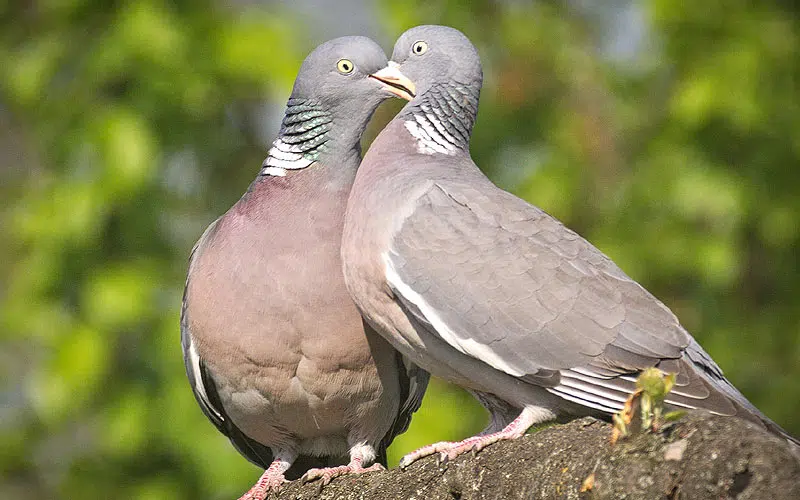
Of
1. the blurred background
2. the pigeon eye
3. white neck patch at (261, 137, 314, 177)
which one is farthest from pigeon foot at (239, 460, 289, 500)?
the blurred background

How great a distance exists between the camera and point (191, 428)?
246 inches

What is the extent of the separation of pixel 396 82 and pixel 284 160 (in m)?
0.48

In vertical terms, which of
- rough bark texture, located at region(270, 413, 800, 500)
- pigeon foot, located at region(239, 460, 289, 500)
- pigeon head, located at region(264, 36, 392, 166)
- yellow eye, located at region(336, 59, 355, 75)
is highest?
yellow eye, located at region(336, 59, 355, 75)

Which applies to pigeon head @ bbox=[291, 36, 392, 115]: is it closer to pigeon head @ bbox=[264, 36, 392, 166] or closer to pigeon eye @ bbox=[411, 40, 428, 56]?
pigeon head @ bbox=[264, 36, 392, 166]

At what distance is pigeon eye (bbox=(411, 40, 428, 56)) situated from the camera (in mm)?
3889

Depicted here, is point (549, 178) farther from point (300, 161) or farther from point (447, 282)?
point (447, 282)

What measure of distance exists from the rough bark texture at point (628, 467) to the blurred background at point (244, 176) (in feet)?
10.8

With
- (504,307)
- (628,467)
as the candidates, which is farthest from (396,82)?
(628,467)

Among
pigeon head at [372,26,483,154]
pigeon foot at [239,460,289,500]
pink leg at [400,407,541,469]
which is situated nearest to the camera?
pink leg at [400,407,541,469]

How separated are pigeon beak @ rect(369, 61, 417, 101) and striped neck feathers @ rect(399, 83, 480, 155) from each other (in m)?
0.05

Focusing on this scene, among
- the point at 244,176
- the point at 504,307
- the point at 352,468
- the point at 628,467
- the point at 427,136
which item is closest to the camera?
the point at 628,467

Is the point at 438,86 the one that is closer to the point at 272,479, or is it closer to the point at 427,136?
the point at 427,136

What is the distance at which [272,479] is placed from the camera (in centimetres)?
388

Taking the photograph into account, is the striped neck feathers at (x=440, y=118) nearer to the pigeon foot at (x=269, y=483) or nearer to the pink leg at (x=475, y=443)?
the pink leg at (x=475, y=443)
